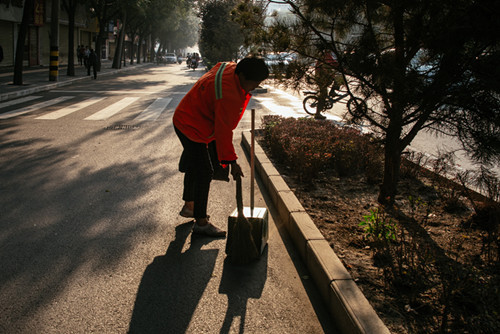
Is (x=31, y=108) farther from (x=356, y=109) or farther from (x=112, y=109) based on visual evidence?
(x=356, y=109)

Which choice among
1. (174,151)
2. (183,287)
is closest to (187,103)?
(183,287)

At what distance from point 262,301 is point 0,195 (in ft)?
11.8

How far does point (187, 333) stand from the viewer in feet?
9.29

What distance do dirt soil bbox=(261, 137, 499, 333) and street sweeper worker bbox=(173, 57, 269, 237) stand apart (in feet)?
3.69

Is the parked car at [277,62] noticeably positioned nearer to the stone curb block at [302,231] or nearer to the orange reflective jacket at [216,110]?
the orange reflective jacket at [216,110]

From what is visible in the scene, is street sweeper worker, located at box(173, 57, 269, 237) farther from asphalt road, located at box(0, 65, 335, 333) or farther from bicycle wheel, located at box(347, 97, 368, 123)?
bicycle wheel, located at box(347, 97, 368, 123)

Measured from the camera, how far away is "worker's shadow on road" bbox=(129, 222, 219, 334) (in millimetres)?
2932

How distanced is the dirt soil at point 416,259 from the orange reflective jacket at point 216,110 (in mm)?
1262

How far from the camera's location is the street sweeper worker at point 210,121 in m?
3.78

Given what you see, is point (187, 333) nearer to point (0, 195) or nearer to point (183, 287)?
point (183, 287)

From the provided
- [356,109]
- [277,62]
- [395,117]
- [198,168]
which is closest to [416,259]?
[395,117]

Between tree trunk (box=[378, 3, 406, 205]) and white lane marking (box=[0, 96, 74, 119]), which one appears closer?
tree trunk (box=[378, 3, 406, 205])

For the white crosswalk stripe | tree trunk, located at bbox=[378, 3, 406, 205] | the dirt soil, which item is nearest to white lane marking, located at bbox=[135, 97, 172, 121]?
the white crosswalk stripe

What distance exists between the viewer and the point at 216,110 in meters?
3.80
